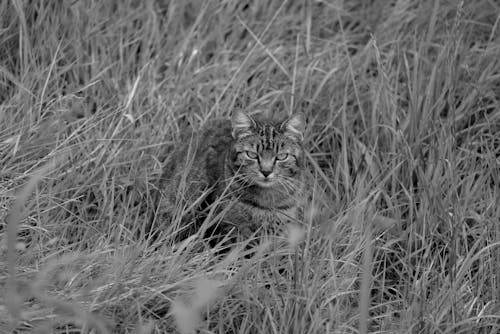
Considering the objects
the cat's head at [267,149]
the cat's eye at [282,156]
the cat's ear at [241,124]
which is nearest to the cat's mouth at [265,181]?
the cat's head at [267,149]

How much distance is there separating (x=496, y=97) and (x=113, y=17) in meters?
2.46

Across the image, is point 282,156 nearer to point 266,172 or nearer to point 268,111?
point 266,172

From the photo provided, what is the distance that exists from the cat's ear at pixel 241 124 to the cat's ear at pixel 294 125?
0.57ft

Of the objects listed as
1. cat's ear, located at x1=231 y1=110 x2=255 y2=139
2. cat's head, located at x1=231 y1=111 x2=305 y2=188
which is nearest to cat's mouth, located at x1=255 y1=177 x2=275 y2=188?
cat's head, located at x1=231 y1=111 x2=305 y2=188

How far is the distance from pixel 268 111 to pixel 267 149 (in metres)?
0.79

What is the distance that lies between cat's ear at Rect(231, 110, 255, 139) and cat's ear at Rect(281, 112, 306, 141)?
17 cm

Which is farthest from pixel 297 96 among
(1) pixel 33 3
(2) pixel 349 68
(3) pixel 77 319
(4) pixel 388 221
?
(3) pixel 77 319

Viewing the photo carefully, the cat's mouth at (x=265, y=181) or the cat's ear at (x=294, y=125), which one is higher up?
the cat's ear at (x=294, y=125)

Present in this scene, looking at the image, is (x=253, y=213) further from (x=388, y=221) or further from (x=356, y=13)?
(x=356, y=13)

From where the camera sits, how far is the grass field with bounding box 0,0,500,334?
3.30 meters

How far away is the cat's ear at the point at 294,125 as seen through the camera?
4266 mm

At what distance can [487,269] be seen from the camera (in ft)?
12.3

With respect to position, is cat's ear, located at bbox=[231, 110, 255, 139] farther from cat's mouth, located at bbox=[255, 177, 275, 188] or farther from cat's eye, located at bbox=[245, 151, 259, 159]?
cat's mouth, located at bbox=[255, 177, 275, 188]

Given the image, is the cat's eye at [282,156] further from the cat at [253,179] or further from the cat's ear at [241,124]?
the cat's ear at [241,124]
